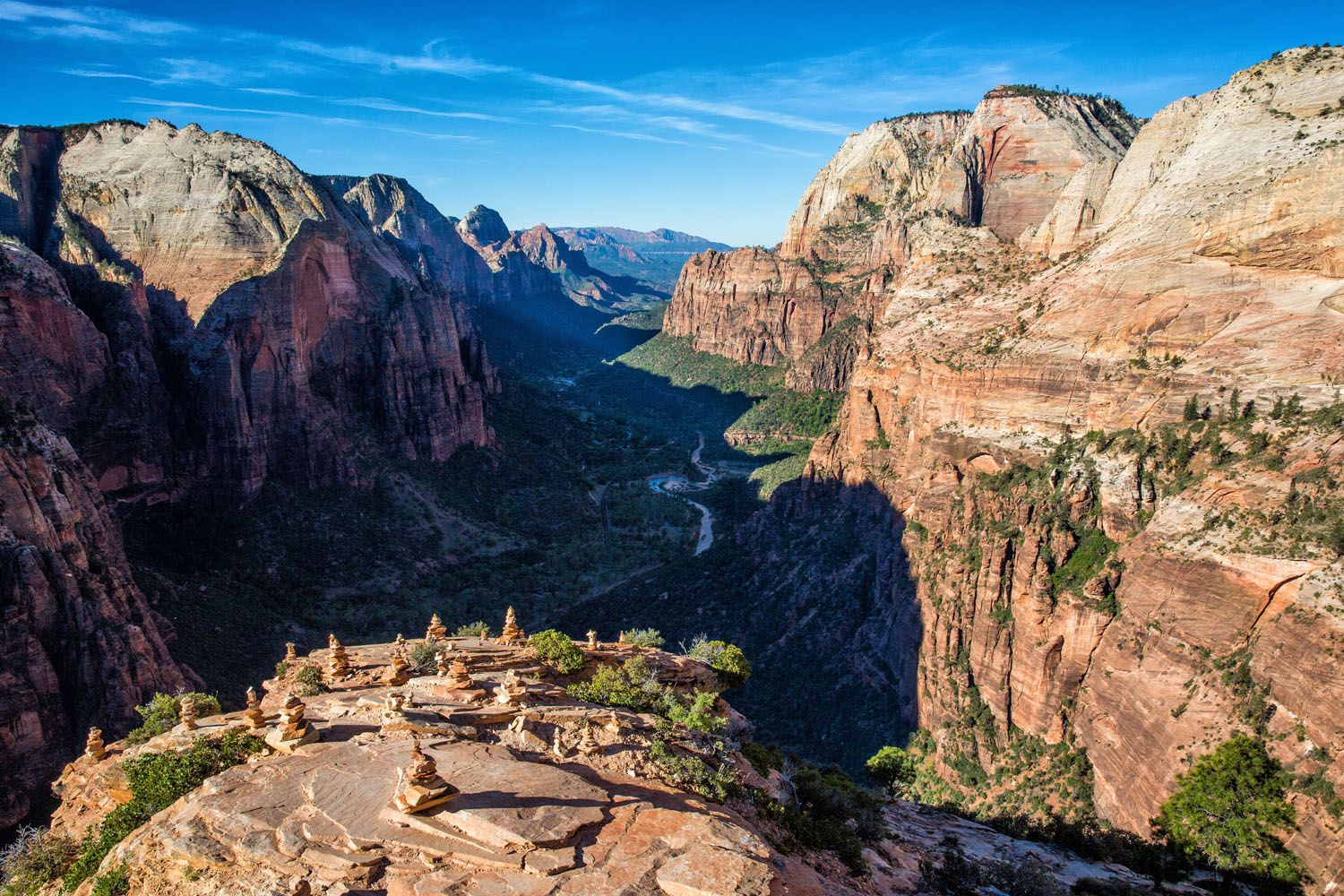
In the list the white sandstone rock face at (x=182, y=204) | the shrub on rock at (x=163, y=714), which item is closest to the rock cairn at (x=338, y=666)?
the shrub on rock at (x=163, y=714)

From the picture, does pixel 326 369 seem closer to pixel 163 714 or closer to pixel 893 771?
pixel 163 714

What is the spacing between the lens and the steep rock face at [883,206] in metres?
77.6

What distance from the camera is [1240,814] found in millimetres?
30828

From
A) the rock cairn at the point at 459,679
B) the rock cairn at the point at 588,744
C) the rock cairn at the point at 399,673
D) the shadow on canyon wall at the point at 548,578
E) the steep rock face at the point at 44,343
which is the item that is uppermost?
the steep rock face at the point at 44,343

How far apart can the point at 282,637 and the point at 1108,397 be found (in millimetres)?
60118

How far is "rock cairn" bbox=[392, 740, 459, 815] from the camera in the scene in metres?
16.5

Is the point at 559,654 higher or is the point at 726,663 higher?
the point at 559,654

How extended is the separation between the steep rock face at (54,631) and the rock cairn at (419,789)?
28424 millimetres

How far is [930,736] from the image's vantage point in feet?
161

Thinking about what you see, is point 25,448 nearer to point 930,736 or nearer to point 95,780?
point 95,780

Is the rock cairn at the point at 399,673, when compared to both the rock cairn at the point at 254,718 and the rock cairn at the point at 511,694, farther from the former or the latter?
the rock cairn at the point at 254,718

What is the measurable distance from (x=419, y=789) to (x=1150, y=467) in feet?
137

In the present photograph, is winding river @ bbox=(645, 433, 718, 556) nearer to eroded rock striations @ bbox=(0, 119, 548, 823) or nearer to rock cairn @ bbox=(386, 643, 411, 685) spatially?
eroded rock striations @ bbox=(0, 119, 548, 823)

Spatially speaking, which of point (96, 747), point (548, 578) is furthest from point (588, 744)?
point (548, 578)
